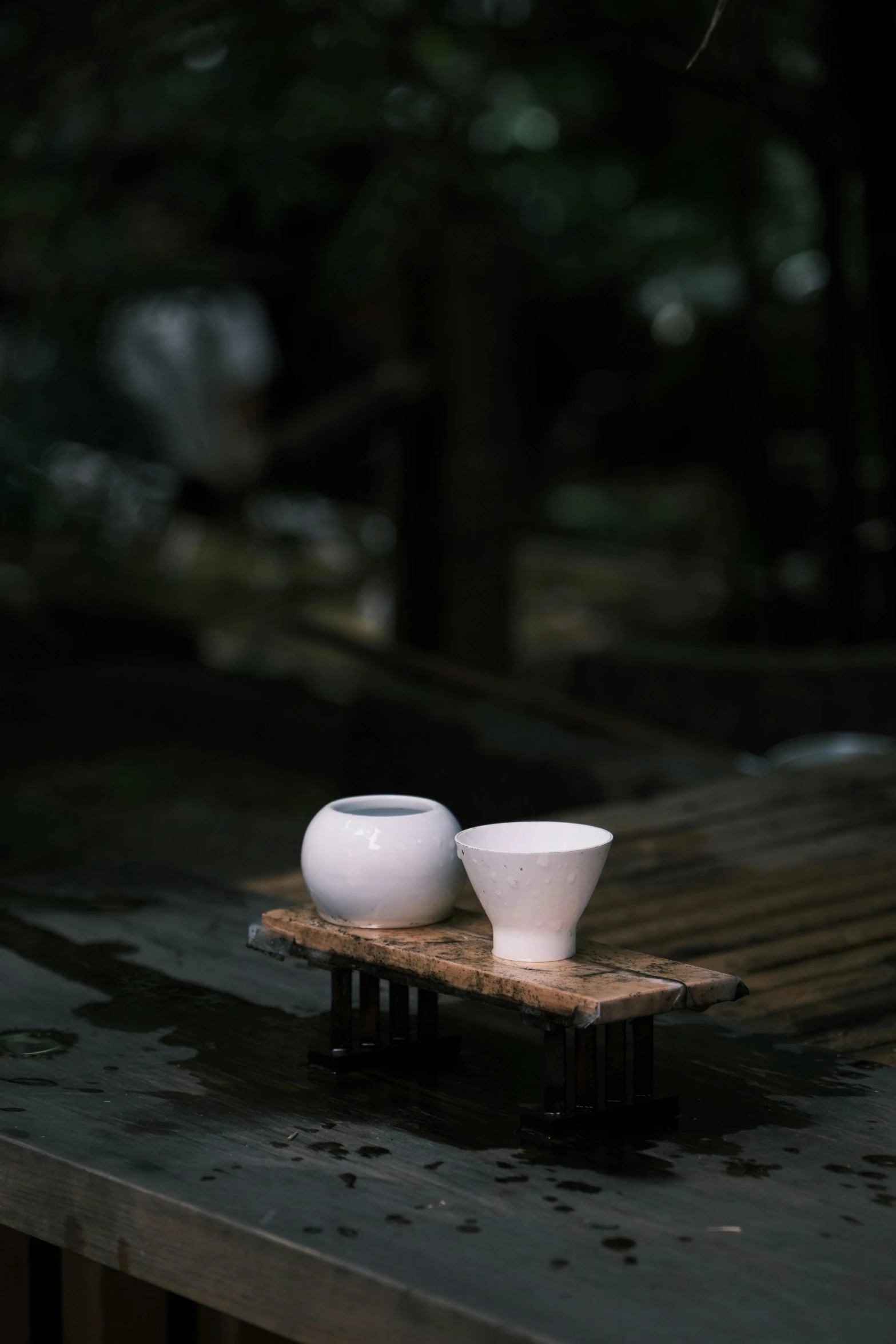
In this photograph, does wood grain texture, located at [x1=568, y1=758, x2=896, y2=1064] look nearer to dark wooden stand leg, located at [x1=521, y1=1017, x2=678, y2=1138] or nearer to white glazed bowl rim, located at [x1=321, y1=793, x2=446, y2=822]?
dark wooden stand leg, located at [x1=521, y1=1017, x2=678, y2=1138]

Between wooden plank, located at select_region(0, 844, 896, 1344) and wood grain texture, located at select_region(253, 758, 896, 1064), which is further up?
wood grain texture, located at select_region(253, 758, 896, 1064)

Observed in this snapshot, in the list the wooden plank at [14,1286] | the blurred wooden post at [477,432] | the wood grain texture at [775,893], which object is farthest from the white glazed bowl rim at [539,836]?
the blurred wooden post at [477,432]

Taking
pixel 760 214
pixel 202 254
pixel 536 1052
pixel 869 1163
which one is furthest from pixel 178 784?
pixel 869 1163

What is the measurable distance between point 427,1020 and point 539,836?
0.91 feet

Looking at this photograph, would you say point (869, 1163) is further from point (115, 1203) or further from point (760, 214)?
point (760, 214)

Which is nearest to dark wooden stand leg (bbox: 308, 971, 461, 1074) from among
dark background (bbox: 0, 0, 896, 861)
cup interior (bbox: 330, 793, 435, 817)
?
cup interior (bbox: 330, 793, 435, 817)

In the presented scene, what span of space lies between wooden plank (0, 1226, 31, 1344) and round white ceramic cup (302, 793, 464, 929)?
569 millimetres

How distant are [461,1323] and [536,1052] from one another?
27.1 inches

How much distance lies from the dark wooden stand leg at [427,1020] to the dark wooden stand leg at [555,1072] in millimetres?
243

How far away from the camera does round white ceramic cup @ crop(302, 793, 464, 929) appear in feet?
5.74

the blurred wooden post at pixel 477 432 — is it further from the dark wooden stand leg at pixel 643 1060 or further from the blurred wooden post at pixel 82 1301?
the dark wooden stand leg at pixel 643 1060

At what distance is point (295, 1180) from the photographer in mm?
1519

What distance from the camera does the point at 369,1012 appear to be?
72.9 inches

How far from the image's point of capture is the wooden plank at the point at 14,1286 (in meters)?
1.93
